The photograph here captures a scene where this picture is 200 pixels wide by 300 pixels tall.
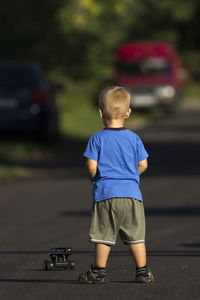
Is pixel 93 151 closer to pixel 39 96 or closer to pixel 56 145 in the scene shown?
pixel 39 96

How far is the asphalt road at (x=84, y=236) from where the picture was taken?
6352 millimetres

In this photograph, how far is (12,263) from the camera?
7.59 metres

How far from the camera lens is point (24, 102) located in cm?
1873

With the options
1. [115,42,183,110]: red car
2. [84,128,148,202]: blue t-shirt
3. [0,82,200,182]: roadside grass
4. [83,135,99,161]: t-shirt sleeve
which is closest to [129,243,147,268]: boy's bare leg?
[84,128,148,202]: blue t-shirt

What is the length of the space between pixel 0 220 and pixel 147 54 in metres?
22.9

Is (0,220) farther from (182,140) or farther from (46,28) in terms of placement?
(46,28)

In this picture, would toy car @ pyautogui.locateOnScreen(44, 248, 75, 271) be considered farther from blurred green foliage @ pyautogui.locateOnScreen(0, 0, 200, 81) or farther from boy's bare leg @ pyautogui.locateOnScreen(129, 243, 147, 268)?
blurred green foliage @ pyautogui.locateOnScreen(0, 0, 200, 81)

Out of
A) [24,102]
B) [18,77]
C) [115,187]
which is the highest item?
[18,77]

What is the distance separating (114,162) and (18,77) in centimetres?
1299

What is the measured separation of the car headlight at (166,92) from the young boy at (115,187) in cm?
2463

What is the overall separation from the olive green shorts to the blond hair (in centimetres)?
56

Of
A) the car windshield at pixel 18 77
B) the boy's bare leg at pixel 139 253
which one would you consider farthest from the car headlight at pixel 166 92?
the boy's bare leg at pixel 139 253

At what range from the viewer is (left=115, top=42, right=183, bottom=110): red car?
102ft

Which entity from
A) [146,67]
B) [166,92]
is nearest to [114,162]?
[166,92]
